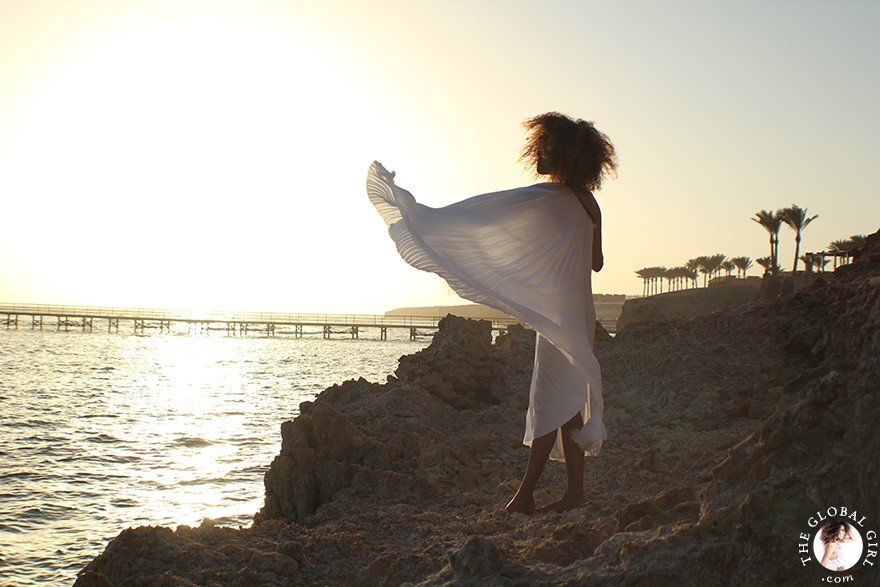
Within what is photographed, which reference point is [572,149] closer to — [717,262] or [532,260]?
[532,260]

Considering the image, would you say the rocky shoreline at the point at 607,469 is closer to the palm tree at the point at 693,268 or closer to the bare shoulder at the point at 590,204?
the bare shoulder at the point at 590,204

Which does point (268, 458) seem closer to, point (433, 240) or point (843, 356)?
point (433, 240)

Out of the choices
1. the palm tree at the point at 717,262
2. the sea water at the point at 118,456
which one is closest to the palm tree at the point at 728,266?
the palm tree at the point at 717,262

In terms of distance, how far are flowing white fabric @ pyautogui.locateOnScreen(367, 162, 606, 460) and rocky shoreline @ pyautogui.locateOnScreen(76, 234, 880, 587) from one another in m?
0.58

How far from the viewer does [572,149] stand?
12.6 feet

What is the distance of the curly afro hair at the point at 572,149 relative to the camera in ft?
12.6

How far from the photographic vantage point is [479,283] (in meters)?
3.80

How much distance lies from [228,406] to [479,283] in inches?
762

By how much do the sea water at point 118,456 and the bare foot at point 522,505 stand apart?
14.5 ft

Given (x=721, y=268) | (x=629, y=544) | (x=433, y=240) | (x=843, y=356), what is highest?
(x=721, y=268)

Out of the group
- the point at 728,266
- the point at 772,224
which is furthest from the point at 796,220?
the point at 728,266

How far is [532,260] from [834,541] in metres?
2.11

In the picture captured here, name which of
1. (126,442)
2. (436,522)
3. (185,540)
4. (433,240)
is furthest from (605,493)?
(126,442)

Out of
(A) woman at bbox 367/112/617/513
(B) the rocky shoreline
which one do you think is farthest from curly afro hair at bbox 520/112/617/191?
(B) the rocky shoreline
